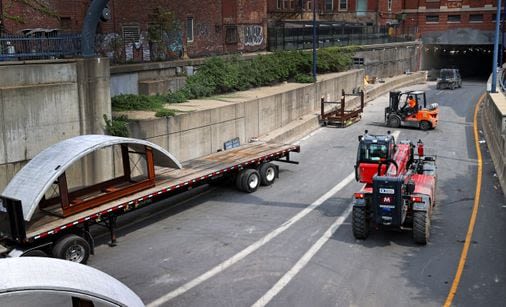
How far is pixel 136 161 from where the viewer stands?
21484 mm

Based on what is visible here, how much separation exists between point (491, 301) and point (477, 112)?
103ft

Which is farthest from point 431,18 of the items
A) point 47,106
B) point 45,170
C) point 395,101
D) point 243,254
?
point 45,170

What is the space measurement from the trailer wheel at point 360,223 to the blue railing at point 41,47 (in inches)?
440

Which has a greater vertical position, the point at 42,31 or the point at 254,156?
the point at 42,31

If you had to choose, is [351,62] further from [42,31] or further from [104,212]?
[104,212]

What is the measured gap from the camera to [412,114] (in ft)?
112

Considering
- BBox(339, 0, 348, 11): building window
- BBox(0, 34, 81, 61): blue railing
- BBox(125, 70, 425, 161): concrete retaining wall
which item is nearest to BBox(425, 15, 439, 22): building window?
BBox(339, 0, 348, 11): building window

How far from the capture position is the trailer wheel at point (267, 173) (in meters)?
21.9

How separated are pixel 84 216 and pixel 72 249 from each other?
884 millimetres

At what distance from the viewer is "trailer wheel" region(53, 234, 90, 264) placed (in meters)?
14.1

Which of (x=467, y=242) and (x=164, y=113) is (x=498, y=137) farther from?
(x=164, y=113)

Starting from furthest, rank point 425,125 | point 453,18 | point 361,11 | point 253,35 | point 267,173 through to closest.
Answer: point 361,11 → point 453,18 → point 253,35 → point 425,125 → point 267,173

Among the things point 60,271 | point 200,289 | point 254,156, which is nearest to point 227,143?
point 254,156

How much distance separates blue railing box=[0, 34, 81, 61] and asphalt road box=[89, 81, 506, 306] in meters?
6.17
